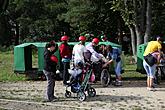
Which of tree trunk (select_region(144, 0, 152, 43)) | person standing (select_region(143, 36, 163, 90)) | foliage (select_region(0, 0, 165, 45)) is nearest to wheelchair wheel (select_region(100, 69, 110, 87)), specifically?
person standing (select_region(143, 36, 163, 90))

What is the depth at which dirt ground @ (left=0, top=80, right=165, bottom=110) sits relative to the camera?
11805mm

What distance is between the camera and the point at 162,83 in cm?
1670

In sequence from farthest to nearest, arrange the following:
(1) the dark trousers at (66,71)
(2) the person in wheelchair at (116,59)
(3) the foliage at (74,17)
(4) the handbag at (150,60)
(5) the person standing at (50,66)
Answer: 1. (3) the foliage at (74,17)
2. (2) the person in wheelchair at (116,59)
3. (1) the dark trousers at (66,71)
4. (4) the handbag at (150,60)
5. (5) the person standing at (50,66)

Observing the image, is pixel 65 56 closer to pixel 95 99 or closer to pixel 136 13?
pixel 95 99

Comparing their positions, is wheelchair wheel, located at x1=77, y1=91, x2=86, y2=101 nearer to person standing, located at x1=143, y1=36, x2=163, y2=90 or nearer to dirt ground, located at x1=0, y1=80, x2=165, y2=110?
dirt ground, located at x1=0, y1=80, x2=165, y2=110

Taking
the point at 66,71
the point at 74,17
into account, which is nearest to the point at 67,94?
the point at 66,71

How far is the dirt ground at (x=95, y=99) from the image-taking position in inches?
465

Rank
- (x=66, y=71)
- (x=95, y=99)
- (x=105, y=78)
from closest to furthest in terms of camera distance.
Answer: (x=95, y=99) → (x=66, y=71) → (x=105, y=78)

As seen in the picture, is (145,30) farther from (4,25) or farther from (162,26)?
(4,25)

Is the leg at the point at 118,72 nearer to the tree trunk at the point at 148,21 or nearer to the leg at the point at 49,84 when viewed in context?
the leg at the point at 49,84

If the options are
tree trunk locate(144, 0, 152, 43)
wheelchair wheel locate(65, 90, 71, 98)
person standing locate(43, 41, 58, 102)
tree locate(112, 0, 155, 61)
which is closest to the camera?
person standing locate(43, 41, 58, 102)

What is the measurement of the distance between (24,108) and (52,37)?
40.0 meters

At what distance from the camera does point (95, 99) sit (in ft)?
42.8

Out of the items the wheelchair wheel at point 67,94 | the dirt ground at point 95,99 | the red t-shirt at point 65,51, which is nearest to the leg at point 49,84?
the dirt ground at point 95,99
